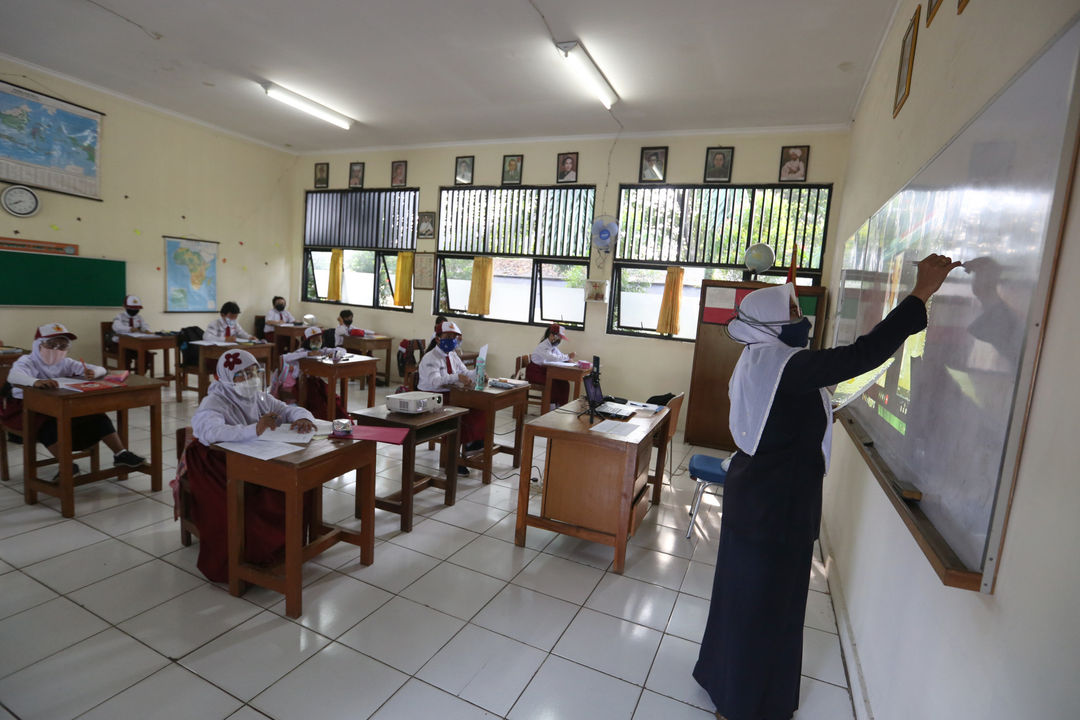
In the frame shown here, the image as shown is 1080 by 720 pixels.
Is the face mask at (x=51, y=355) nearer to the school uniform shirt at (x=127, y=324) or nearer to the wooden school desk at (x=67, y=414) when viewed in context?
the wooden school desk at (x=67, y=414)

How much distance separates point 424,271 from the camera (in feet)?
26.5

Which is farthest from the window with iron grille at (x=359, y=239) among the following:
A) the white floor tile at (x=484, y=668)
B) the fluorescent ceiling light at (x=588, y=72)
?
the white floor tile at (x=484, y=668)

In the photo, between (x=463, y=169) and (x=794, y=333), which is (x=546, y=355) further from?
(x=794, y=333)

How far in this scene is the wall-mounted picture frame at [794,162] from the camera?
232 inches

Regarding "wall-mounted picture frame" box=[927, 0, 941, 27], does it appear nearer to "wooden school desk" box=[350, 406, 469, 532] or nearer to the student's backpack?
"wooden school desk" box=[350, 406, 469, 532]

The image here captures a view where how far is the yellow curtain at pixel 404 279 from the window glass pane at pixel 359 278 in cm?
60

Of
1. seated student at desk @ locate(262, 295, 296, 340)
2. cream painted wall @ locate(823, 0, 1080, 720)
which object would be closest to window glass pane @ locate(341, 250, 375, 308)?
seated student at desk @ locate(262, 295, 296, 340)

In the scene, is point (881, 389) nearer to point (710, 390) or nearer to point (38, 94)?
point (710, 390)

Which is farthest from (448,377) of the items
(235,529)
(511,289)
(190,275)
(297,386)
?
(190,275)

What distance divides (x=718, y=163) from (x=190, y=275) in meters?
7.31

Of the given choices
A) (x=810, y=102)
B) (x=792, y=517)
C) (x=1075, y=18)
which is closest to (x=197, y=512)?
(x=792, y=517)

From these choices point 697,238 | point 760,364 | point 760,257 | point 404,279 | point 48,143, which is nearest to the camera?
point 760,364

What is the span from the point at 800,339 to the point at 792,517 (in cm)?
59

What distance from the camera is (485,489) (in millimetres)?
4129
